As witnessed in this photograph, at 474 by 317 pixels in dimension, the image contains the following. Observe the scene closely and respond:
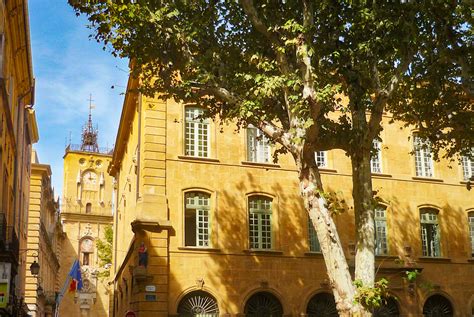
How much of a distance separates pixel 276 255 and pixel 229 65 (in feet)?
35.4

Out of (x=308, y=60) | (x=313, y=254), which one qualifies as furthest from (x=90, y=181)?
(x=308, y=60)

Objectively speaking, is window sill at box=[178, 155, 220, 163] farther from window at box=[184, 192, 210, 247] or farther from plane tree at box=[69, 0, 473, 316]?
plane tree at box=[69, 0, 473, 316]

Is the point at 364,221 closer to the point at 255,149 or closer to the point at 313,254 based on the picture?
the point at 313,254

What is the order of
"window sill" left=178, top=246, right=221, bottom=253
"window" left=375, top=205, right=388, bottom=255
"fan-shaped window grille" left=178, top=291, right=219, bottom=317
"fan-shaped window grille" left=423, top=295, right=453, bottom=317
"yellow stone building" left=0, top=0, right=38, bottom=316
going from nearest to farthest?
"yellow stone building" left=0, top=0, right=38, bottom=316, "fan-shaped window grille" left=178, top=291, right=219, bottom=317, "window sill" left=178, top=246, right=221, bottom=253, "fan-shaped window grille" left=423, top=295, right=453, bottom=317, "window" left=375, top=205, right=388, bottom=255

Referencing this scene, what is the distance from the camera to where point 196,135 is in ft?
89.0

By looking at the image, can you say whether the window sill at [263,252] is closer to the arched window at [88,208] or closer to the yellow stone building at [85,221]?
the yellow stone building at [85,221]

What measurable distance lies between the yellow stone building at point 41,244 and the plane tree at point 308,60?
639 inches

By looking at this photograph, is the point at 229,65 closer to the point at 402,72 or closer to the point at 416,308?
the point at 402,72

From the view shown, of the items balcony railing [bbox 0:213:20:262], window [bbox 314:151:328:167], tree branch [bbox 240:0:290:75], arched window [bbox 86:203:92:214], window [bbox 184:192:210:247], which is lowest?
balcony railing [bbox 0:213:20:262]

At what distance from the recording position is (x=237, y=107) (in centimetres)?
1650

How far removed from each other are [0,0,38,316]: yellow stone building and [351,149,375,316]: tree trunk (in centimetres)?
1008

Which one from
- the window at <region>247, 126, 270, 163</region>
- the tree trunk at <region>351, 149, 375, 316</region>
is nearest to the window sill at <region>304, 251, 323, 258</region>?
the window at <region>247, 126, 270, 163</region>

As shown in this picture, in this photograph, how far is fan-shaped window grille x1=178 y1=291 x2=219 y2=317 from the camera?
24828 mm

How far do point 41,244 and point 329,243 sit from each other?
37.3 m
